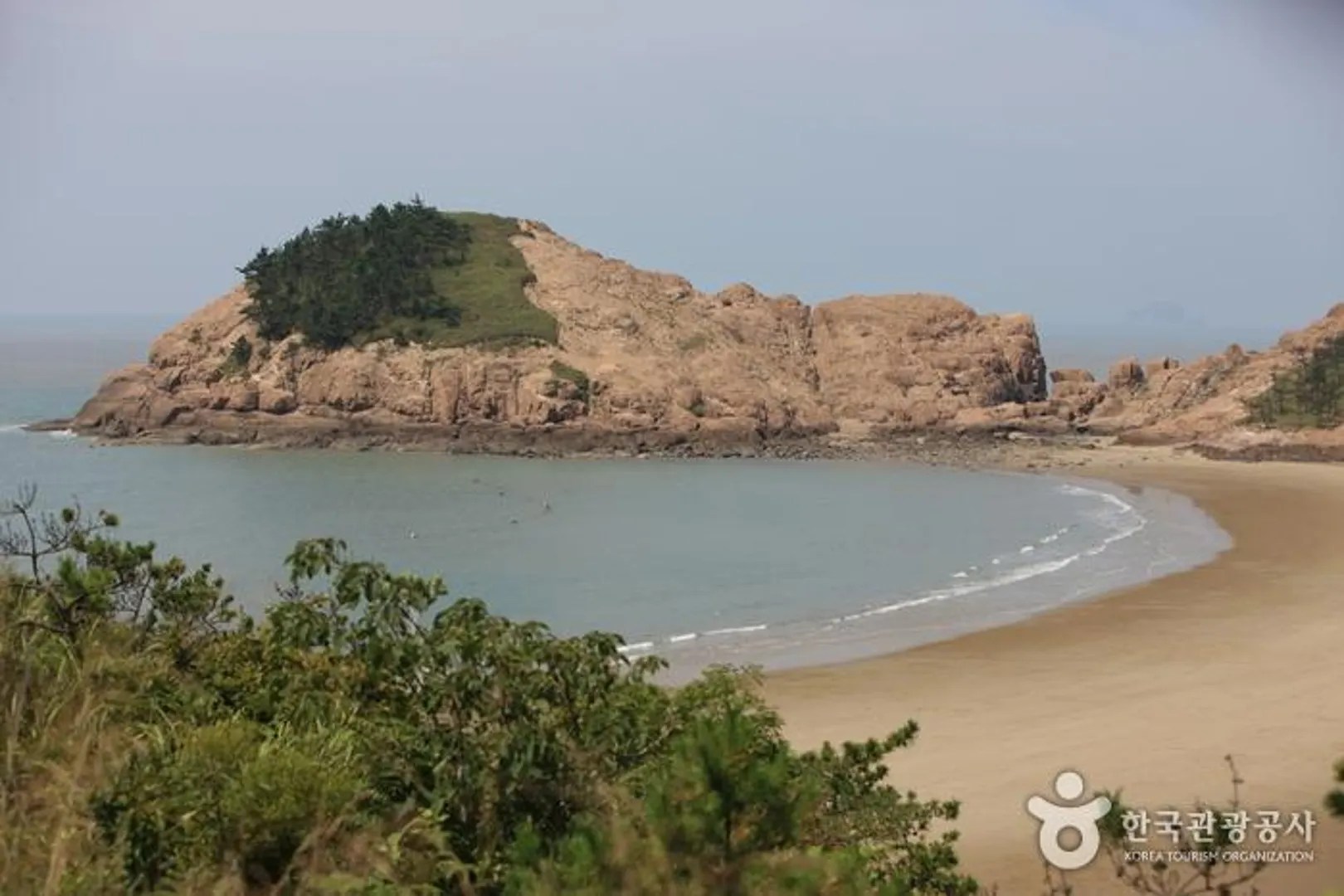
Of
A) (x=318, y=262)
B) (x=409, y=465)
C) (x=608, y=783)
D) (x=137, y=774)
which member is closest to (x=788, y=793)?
(x=608, y=783)

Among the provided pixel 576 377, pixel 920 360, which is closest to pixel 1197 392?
pixel 920 360

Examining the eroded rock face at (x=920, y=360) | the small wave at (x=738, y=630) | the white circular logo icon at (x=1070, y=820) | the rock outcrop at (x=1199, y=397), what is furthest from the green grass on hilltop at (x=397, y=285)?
the white circular logo icon at (x=1070, y=820)

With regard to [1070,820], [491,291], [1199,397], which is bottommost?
[1070,820]

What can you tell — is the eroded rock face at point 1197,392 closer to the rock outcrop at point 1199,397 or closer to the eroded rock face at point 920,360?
the rock outcrop at point 1199,397

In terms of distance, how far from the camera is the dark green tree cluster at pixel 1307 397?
56.8m

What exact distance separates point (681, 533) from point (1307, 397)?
3405cm

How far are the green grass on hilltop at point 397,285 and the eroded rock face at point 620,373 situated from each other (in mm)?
1122

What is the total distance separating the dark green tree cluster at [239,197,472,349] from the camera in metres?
65.5

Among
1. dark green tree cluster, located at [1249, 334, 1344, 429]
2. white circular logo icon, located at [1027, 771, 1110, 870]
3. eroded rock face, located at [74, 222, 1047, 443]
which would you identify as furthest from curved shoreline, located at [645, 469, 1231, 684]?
eroded rock face, located at [74, 222, 1047, 443]

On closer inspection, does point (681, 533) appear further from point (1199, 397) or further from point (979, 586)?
point (1199, 397)

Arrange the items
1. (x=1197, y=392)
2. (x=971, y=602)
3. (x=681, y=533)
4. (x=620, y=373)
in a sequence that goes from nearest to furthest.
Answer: (x=971, y=602), (x=681, y=533), (x=620, y=373), (x=1197, y=392)

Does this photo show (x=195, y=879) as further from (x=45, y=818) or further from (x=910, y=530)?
(x=910, y=530)

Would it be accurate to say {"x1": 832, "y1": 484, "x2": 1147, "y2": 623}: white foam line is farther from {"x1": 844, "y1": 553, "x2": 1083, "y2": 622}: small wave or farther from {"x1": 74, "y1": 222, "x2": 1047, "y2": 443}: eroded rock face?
{"x1": 74, "y1": 222, "x2": 1047, "y2": 443}: eroded rock face

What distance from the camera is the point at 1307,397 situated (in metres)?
58.7
